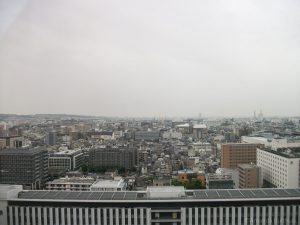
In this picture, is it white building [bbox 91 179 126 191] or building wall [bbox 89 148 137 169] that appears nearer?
white building [bbox 91 179 126 191]

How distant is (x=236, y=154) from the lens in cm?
792

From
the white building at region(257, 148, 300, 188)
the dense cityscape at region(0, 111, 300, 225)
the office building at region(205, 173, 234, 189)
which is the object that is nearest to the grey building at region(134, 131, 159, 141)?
the dense cityscape at region(0, 111, 300, 225)

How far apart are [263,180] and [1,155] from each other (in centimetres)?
558

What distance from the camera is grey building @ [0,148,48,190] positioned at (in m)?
6.43

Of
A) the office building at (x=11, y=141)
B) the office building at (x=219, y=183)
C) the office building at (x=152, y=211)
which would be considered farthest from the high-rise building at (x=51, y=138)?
the office building at (x=152, y=211)

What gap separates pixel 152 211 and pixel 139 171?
496 centimetres

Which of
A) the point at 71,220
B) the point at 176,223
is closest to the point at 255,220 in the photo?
the point at 176,223

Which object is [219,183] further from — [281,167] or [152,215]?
[152,215]

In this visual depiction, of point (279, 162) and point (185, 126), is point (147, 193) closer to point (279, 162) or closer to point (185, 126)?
point (279, 162)

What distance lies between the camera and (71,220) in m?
3.15

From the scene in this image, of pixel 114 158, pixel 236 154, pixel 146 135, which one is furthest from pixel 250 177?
pixel 146 135

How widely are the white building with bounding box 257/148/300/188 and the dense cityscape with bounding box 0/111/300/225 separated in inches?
0.7

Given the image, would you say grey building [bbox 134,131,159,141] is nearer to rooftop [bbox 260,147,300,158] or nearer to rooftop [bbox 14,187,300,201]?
rooftop [bbox 260,147,300,158]

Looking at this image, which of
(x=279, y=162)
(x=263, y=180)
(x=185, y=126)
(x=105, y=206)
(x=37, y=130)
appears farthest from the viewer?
(x=185, y=126)
